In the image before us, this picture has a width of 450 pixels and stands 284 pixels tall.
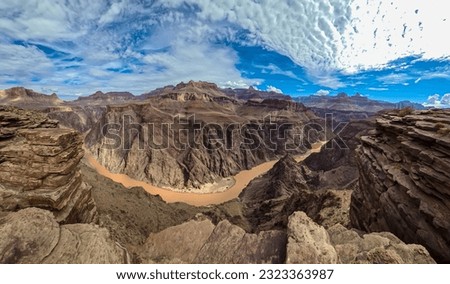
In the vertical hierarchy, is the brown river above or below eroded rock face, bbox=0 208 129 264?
below

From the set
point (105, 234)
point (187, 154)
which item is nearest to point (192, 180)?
point (187, 154)

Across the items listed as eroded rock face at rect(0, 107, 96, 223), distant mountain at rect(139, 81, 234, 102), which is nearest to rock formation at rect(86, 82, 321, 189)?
eroded rock face at rect(0, 107, 96, 223)

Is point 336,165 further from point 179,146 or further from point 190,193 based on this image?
point 179,146

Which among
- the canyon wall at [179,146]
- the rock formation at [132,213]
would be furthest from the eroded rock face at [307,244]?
the canyon wall at [179,146]

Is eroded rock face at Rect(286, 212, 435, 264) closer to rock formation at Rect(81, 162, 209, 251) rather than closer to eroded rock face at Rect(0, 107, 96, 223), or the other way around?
eroded rock face at Rect(0, 107, 96, 223)

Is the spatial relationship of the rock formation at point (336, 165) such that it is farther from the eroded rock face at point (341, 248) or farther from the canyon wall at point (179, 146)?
the eroded rock face at point (341, 248)

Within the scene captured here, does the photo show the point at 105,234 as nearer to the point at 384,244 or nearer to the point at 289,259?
the point at 289,259

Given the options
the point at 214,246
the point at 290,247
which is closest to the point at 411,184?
the point at 290,247
